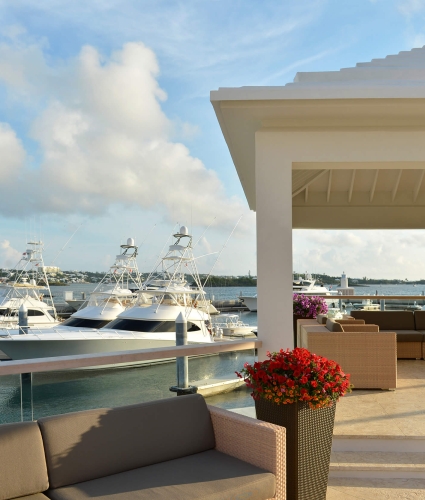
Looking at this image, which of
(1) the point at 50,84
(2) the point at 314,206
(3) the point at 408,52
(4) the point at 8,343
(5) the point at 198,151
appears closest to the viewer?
(3) the point at 408,52

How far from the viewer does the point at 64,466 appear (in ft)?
8.89

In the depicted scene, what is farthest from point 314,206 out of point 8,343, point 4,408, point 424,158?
point 4,408

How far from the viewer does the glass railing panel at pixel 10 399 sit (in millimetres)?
3000

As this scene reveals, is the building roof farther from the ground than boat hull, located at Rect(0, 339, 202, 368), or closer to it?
farther from the ground

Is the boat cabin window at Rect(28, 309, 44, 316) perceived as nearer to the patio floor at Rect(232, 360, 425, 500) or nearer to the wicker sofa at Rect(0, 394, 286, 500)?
the patio floor at Rect(232, 360, 425, 500)

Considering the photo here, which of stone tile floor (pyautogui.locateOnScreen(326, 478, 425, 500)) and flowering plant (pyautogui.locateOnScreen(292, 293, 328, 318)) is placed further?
flowering plant (pyautogui.locateOnScreen(292, 293, 328, 318))

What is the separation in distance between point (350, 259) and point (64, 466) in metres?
40.5

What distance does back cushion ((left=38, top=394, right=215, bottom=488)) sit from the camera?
8.98ft

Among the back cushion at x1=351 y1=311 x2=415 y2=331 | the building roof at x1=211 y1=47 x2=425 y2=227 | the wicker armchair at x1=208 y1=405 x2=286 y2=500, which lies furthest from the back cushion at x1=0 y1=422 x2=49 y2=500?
the back cushion at x1=351 y1=311 x2=415 y2=331

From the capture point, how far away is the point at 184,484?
2670 millimetres

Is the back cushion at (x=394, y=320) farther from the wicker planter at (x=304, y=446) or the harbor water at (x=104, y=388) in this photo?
the wicker planter at (x=304, y=446)

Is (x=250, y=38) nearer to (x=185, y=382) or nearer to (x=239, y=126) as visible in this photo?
(x=239, y=126)

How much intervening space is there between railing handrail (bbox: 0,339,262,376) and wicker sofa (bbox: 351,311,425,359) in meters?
4.25

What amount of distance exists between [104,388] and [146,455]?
0.55m
